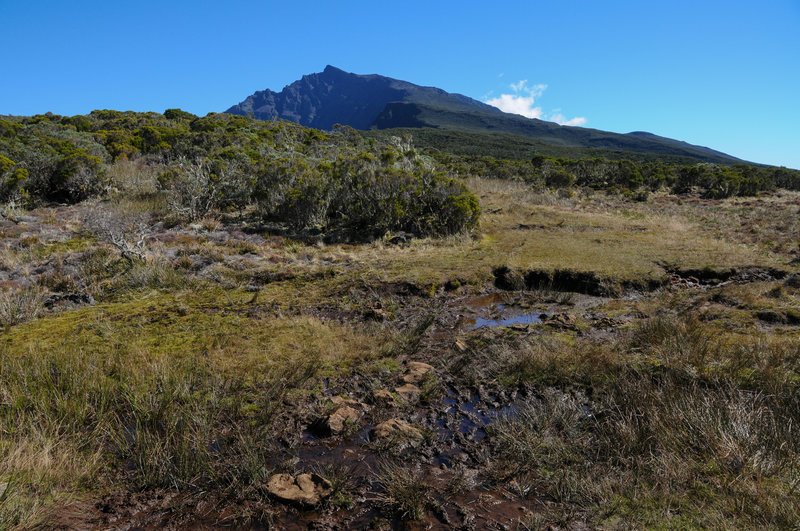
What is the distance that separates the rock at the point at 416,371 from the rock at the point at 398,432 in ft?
3.60

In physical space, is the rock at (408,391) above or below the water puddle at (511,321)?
below

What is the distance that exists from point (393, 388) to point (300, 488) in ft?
6.78

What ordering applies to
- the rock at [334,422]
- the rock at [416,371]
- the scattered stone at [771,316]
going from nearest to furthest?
the rock at [334,422] < the rock at [416,371] < the scattered stone at [771,316]

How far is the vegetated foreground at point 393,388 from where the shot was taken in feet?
10.5

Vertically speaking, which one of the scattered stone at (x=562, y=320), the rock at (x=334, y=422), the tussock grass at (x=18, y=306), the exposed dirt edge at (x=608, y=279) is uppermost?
the exposed dirt edge at (x=608, y=279)

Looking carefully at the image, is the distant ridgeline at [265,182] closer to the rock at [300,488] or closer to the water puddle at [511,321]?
the water puddle at [511,321]

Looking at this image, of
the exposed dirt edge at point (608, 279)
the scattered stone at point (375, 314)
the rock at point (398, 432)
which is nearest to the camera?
the rock at point (398, 432)

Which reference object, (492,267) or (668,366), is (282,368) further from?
(492,267)

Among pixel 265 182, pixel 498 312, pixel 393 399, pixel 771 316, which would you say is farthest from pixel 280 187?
pixel 771 316

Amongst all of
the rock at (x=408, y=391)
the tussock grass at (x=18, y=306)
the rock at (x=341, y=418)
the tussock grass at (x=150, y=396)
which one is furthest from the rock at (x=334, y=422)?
the tussock grass at (x=18, y=306)

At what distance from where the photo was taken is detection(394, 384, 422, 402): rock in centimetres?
510

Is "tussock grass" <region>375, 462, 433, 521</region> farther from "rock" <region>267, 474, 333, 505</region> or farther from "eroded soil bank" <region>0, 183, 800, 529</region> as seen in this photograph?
"rock" <region>267, 474, 333, 505</region>

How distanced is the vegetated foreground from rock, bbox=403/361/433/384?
0.03 m

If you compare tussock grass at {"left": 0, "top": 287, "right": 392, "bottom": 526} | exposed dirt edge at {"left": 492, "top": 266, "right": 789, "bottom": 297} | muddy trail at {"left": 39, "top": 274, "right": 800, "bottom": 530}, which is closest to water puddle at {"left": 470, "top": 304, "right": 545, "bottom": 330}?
muddy trail at {"left": 39, "top": 274, "right": 800, "bottom": 530}
